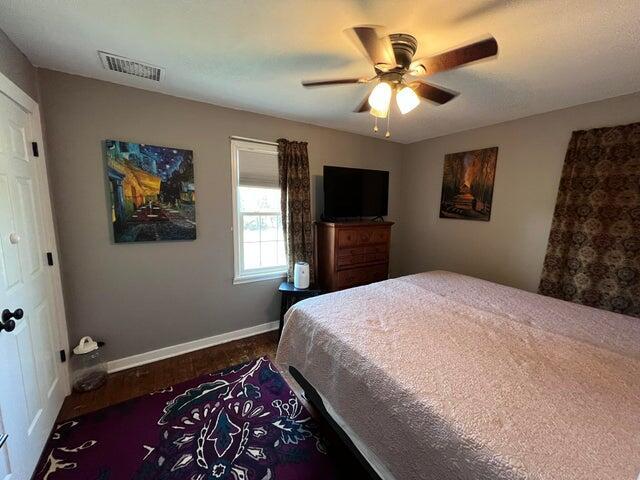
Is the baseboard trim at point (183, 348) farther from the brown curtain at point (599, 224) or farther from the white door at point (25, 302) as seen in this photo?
the brown curtain at point (599, 224)

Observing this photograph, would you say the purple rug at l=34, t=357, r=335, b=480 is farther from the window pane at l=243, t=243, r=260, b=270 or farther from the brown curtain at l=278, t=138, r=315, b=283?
the brown curtain at l=278, t=138, r=315, b=283

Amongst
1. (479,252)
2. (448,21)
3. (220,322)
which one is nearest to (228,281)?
(220,322)

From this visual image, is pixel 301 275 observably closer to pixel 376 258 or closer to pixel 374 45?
pixel 376 258

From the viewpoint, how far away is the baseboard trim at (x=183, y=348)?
89.4 inches

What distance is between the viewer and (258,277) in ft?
9.44

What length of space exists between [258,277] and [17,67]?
2.24m

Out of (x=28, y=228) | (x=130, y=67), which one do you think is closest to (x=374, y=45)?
(x=130, y=67)

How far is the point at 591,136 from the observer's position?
7.30 ft

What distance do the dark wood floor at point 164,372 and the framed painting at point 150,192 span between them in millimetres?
1130

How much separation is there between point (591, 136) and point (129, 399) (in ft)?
14.0

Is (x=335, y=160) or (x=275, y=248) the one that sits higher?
(x=335, y=160)

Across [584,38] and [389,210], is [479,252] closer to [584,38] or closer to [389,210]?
[389,210]

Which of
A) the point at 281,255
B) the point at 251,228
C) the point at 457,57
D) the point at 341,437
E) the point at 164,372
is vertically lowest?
the point at 164,372

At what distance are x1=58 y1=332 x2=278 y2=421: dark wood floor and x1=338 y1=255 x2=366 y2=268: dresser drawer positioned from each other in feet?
3.57
